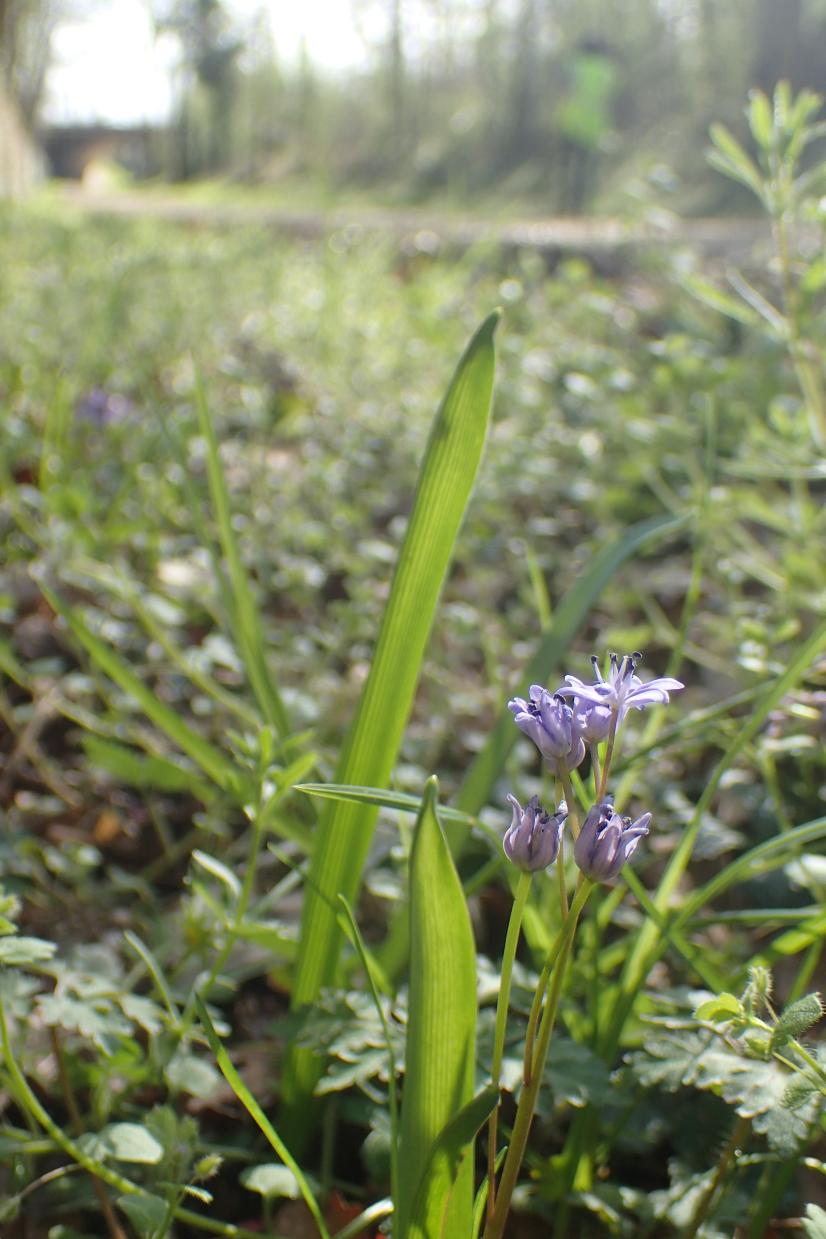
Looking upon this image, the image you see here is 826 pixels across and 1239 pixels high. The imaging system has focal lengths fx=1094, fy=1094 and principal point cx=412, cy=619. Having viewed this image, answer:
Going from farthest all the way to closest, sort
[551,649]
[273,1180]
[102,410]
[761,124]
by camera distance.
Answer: [102,410], [761,124], [551,649], [273,1180]

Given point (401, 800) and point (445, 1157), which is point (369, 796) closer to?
point (401, 800)

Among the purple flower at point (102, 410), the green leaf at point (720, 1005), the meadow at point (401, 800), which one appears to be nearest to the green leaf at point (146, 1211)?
the meadow at point (401, 800)

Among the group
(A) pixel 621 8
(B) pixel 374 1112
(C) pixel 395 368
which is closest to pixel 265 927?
(B) pixel 374 1112

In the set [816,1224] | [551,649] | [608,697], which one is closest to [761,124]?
[551,649]

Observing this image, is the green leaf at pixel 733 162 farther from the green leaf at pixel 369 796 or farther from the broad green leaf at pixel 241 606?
the green leaf at pixel 369 796

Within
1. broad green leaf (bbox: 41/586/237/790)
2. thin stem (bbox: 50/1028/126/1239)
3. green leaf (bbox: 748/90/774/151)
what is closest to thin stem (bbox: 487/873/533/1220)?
thin stem (bbox: 50/1028/126/1239)

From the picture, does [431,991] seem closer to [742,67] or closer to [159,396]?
[159,396]
